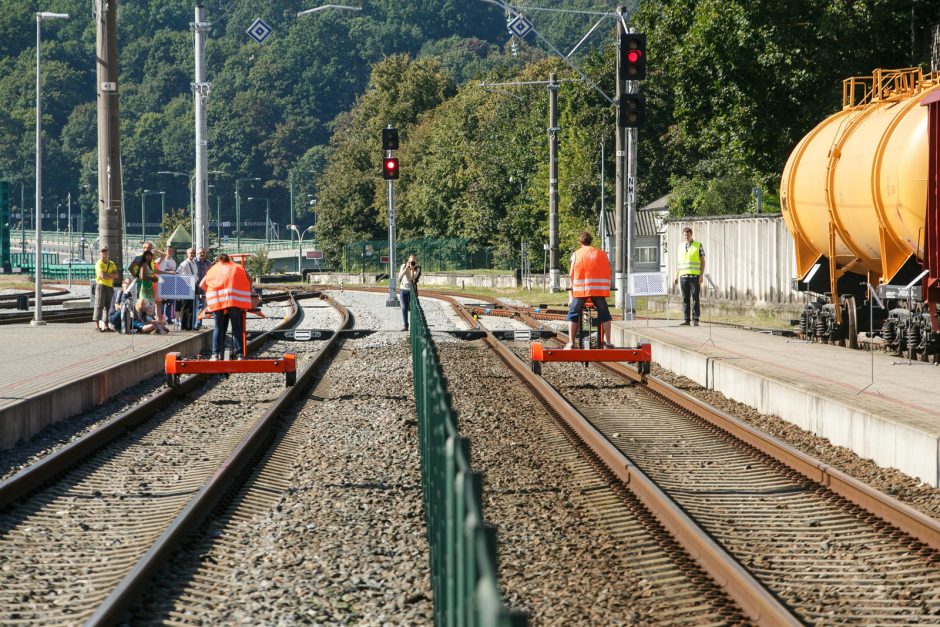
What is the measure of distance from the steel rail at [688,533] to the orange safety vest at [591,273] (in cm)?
364

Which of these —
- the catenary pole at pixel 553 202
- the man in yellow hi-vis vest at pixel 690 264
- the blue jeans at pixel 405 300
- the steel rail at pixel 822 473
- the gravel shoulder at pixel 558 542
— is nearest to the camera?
the gravel shoulder at pixel 558 542

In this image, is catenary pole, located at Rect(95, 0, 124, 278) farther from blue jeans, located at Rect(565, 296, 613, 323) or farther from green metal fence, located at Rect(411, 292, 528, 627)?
green metal fence, located at Rect(411, 292, 528, 627)

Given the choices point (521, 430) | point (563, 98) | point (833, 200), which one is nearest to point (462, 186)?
point (563, 98)

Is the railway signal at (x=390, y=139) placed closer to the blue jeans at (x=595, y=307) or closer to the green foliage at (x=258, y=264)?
the blue jeans at (x=595, y=307)

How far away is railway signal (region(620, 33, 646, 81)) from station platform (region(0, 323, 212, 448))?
29.2 feet

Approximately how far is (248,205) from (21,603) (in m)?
192

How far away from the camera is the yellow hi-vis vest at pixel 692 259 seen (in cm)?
2408

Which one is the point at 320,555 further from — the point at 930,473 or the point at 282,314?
the point at 282,314

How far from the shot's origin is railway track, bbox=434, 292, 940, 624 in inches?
271

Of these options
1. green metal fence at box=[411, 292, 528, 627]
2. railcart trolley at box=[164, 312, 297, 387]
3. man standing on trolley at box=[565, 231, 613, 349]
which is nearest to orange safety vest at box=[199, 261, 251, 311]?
railcart trolley at box=[164, 312, 297, 387]

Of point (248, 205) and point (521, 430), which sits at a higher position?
point (248, 205)

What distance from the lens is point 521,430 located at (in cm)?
1346

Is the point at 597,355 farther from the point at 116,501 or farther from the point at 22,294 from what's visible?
the point at 22,294

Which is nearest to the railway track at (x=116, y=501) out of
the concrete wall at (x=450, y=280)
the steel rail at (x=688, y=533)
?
the steel rail at (x=688, y=533)
